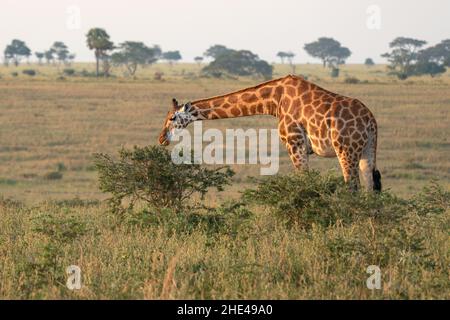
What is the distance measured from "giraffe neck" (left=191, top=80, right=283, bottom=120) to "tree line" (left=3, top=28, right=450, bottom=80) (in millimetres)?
Answer: 50919

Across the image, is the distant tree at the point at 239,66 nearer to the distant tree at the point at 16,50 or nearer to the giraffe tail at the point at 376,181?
the distant tree at the point at 16,50

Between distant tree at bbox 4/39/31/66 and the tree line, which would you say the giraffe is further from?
distant tree at bbox 4/39/31/66

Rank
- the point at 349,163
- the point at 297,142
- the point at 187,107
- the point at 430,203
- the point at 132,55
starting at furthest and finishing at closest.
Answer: the point at 132,55, the point at 430,203, the point at 187,107, the point at 297,142, the point at 349,163

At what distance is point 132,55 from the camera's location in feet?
236

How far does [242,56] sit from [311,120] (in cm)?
5950

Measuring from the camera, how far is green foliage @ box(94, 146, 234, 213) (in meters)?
9.59

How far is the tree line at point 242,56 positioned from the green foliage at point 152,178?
168 feet

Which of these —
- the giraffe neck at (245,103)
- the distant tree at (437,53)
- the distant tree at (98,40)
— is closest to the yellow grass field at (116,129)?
the giraffe neck at (245,103)

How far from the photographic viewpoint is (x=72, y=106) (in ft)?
110

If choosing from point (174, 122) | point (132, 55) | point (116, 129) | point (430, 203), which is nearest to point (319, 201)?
point (174, 122)

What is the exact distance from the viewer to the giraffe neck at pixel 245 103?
31.5ft

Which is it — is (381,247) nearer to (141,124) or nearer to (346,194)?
(346,194)

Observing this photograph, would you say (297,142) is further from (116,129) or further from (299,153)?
(116,129)

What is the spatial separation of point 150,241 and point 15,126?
20484mm
